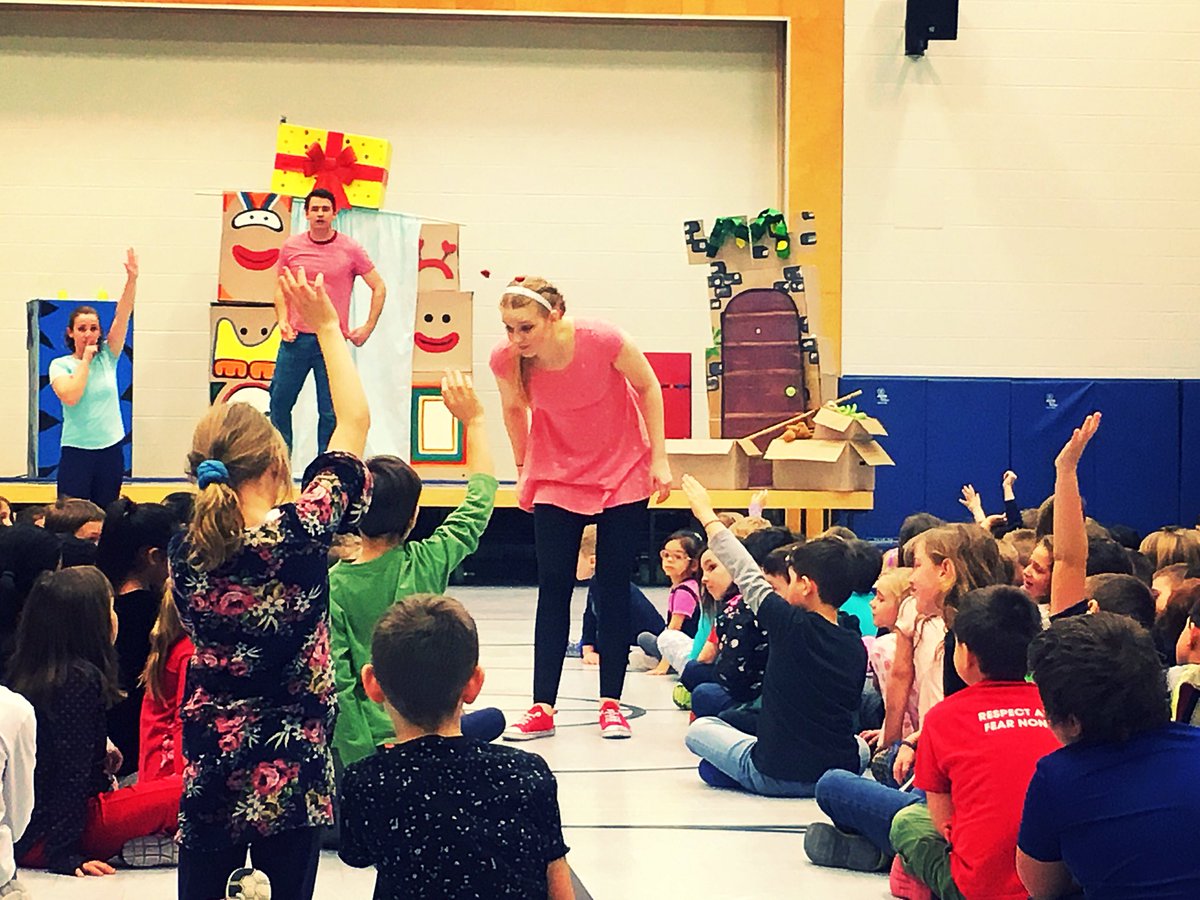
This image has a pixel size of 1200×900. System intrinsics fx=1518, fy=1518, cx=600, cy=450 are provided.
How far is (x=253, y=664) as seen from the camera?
2.40m

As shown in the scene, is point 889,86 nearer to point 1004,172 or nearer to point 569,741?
point 1004,172

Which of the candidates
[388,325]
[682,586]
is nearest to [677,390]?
[388,325]

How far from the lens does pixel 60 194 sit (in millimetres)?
10430

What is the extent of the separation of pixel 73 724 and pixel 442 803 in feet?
5.33

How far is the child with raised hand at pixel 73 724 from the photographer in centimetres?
332

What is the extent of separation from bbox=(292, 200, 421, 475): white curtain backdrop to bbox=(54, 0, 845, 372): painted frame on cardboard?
1.87 metres

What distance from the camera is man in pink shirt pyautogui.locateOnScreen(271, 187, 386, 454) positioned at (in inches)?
268

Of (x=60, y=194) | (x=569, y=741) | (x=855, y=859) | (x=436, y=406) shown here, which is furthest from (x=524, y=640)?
(x=60, y=194)

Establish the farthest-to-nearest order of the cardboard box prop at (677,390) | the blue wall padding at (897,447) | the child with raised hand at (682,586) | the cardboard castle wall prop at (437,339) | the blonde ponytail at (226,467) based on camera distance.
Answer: the blue wall padding at (897,447) → the cardboard box prop at (677,390) → the cardboard castle wall prop at (437,339) → the child with raised hand at (682,586) → the blonde ponytail at (226,467)

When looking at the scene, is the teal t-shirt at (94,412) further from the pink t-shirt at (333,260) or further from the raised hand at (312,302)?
the raised hand at (312,302)

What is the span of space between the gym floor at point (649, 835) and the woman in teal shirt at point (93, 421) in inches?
95.8

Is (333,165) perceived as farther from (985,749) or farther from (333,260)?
(985,749)

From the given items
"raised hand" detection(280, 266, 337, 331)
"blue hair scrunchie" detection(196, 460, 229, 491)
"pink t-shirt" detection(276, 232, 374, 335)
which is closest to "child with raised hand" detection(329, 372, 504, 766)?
"raised hand" detection(280, 266, 337, 331)

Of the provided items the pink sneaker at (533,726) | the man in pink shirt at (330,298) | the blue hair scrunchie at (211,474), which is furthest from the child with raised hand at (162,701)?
the man in pink shirt at (330,298)
